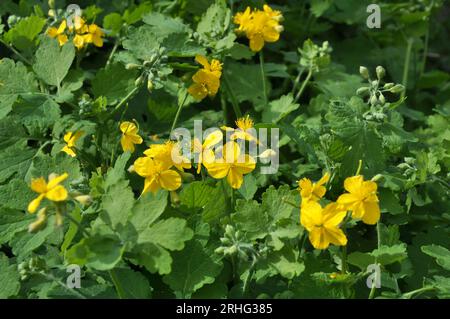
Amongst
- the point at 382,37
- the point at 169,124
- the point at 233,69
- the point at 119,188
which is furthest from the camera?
the point at 382,37

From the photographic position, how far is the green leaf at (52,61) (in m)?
2.68

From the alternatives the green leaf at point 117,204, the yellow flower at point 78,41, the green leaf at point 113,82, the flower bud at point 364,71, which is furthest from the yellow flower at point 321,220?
the yellow flower at point 78,41

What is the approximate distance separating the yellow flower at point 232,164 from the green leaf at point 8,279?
27.6 inches

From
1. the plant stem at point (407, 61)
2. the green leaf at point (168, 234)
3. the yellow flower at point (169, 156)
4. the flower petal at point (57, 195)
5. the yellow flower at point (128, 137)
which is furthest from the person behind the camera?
the plant stem at point (407, 61)

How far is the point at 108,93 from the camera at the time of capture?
2738 millimetres

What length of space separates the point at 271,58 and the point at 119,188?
206cm

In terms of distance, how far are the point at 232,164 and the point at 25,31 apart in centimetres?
118

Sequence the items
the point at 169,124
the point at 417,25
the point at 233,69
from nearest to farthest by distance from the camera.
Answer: the point at 169,124 → the point at 233,69 → the point at 417,25

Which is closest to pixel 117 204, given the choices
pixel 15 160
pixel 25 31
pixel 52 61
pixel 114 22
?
pixel 15 160

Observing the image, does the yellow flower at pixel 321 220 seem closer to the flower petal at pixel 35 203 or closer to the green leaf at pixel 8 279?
the flower petal at pixel 35 203

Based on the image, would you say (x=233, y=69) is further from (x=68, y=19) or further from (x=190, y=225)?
(x=190, y=225)

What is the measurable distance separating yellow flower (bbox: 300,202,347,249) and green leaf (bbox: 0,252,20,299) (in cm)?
92

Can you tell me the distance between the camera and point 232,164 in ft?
7.23
